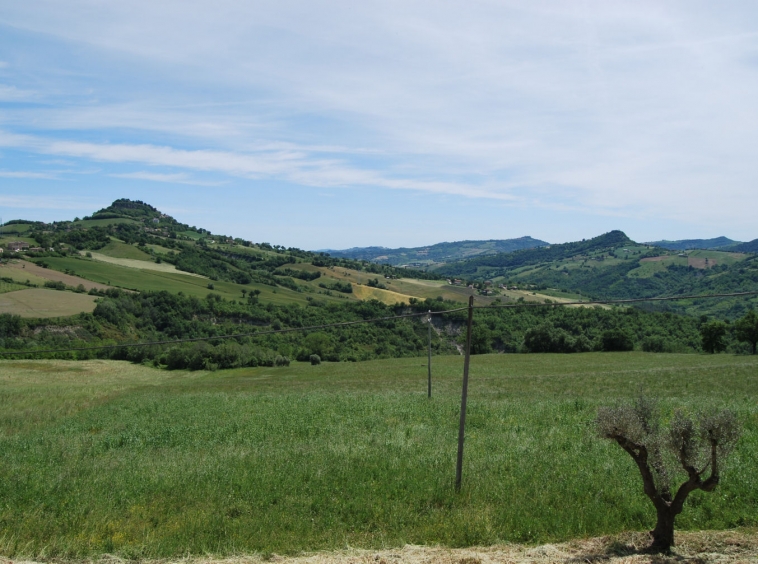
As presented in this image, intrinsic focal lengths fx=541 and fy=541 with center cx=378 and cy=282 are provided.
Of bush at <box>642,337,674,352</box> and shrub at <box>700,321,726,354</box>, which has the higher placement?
shrub at <box>700,321,726,354</box>

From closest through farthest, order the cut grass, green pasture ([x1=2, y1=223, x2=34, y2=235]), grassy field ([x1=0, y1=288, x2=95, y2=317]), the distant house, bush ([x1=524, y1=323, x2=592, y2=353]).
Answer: grassy field ([x1=0, y1=288, x2=95, y2=317]), bush ([x1=524, y1=323, x2=592, y2=353]), the distant house, the cut grass, green pasture ([x1=2, y1=223, x2=34, y2=235])

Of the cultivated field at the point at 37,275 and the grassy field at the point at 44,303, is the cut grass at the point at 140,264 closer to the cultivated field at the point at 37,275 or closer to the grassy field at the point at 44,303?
the cultivated field at the point at 37,275

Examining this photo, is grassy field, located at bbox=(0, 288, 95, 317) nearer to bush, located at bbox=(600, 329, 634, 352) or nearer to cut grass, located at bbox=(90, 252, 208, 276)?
cut grass, located at bbox=(90, 252, 208, 276)

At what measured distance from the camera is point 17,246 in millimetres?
119938

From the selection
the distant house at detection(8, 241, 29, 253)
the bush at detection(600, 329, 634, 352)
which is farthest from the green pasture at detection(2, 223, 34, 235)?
the bush at detection(600, 329, 634, 352)

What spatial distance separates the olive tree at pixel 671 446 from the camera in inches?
297

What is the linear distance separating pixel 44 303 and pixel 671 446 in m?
88.2

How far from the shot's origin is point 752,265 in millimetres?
170625

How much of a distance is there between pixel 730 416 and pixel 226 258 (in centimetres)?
16336

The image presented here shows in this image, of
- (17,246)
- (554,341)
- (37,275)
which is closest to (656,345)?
(554,341)

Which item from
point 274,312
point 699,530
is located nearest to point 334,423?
point 699,530

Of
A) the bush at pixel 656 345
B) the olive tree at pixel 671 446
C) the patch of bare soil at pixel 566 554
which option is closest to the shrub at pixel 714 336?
the bush at pixel 656 345

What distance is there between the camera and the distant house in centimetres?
11750

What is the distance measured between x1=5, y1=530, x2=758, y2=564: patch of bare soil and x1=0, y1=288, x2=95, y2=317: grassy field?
78.5 m
